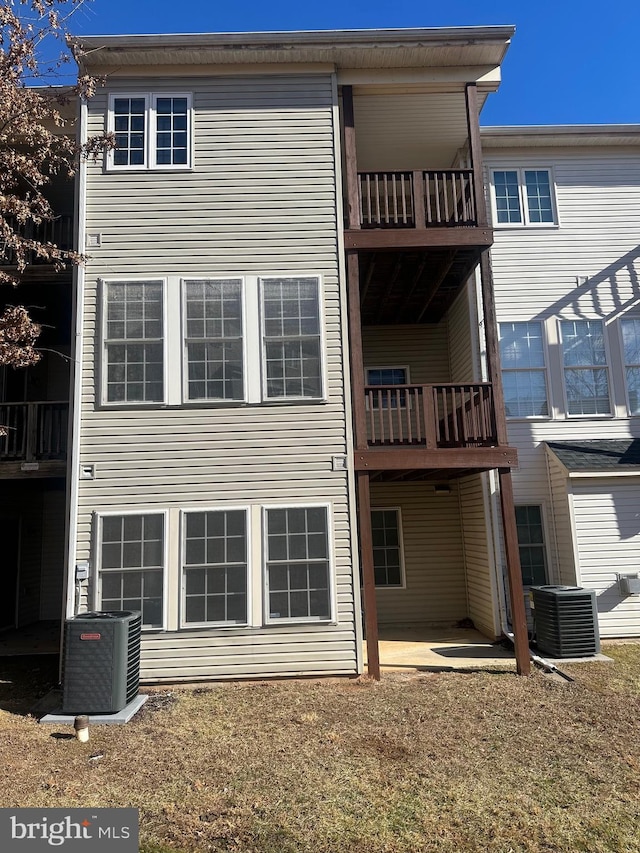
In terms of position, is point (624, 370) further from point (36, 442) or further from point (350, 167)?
point (36, 442)

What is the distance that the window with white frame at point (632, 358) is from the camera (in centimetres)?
1072

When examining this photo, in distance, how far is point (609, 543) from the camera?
973 cm

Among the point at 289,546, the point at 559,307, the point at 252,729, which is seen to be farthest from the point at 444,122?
the point at 252,729

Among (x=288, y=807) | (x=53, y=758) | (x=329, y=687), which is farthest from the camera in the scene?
(x=329, y=687)

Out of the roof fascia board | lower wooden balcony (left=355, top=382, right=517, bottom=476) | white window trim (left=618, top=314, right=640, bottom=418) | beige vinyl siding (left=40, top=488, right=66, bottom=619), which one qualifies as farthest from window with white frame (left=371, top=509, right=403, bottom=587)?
the roof fascia board

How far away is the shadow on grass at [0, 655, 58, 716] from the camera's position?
22.9 ft

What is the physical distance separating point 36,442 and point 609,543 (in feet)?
30.9

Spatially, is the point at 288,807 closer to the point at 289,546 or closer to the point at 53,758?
the point at 53,758

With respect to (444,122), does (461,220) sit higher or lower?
lower

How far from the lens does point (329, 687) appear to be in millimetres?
7363

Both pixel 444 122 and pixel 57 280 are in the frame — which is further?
pixel 444 122

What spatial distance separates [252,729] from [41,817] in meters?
2.36

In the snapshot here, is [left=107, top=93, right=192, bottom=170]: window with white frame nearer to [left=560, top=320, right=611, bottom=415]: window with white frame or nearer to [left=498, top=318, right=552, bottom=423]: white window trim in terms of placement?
[left=498, top=318, right=552, bottom=423]: white window trim

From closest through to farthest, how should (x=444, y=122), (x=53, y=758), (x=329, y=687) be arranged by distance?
(x=53, y=758), (x=329, y=687), (x=444, y=122)
